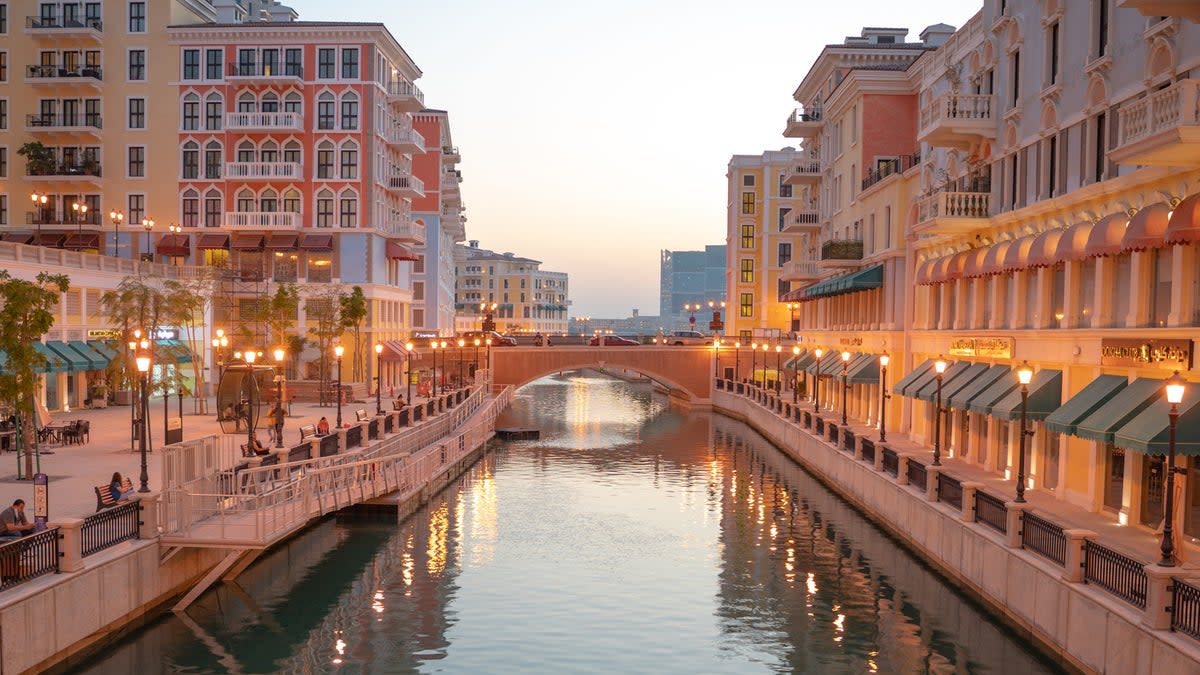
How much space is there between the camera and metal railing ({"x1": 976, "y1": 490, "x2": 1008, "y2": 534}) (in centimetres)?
2223

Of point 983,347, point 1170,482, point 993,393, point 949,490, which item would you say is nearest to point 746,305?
point 983,347

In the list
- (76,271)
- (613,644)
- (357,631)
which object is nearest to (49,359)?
(76,271)

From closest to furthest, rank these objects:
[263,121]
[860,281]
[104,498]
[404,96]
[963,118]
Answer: [104,498], [963,118], [860,281], [263,121], [404,96]

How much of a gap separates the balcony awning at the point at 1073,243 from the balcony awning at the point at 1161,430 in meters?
5.15

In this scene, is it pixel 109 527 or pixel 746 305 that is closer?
pixel 109 527

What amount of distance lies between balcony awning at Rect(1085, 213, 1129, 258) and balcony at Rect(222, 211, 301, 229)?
5167 centimetres

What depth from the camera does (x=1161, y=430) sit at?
799 inches

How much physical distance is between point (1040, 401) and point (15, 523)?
952 inches

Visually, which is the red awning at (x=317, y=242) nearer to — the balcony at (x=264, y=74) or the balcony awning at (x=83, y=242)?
the balcony at (x=264, y=74)

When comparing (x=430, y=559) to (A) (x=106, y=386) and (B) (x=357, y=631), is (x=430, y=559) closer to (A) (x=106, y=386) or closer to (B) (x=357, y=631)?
(B) (x=357, y=631)

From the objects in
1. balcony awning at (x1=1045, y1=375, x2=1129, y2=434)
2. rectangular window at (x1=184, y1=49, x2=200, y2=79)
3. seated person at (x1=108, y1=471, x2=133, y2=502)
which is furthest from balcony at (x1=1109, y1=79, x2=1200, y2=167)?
rectangular window at (x1=184, y1=49, x2=200, y2=79)

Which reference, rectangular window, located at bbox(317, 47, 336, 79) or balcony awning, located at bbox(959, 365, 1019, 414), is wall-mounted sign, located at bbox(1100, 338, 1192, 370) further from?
rectangular window, located at bbox(317, 47, 336, 79)

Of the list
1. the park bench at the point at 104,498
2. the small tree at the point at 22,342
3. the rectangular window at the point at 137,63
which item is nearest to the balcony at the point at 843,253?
the small tree at the point at 22,342

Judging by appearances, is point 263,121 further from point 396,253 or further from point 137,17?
point 396,253
